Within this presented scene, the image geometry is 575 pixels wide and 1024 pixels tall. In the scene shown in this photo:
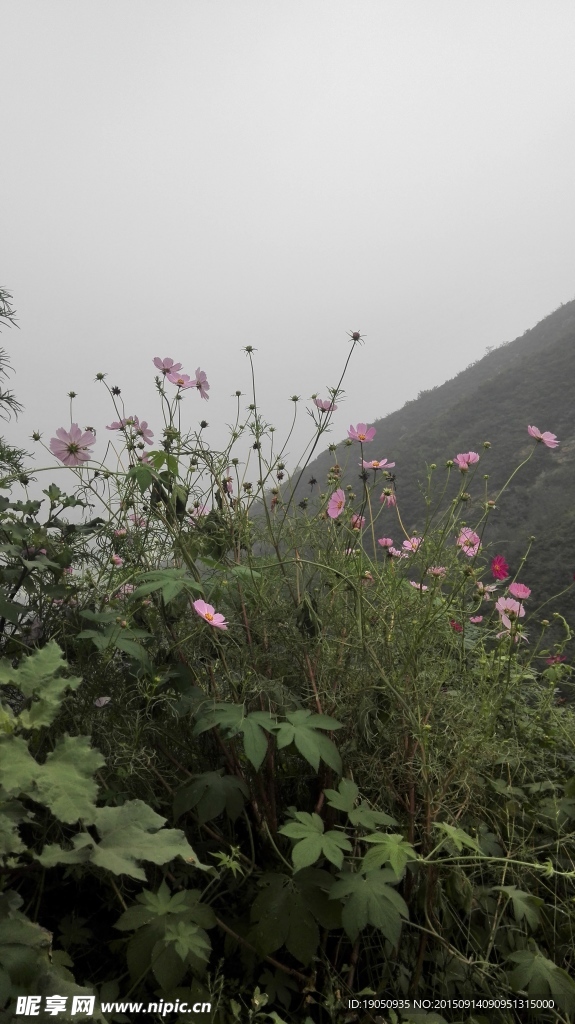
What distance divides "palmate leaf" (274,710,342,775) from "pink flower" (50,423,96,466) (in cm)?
96

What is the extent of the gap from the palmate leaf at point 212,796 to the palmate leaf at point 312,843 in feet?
0.49

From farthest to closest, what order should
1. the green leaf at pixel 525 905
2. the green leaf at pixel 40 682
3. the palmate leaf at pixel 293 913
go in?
the green leaf at pixel 525 905 < the palmate leaf at pixel 293 913 < the green leaf at pixel 40 682

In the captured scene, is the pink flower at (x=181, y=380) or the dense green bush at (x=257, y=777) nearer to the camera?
the dense green bush at (x=257, y=777)

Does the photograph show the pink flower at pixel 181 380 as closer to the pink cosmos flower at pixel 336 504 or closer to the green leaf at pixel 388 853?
the pink cosmos flower at pixel 336 504

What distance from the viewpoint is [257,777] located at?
1.28m

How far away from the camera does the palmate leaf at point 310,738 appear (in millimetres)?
1098

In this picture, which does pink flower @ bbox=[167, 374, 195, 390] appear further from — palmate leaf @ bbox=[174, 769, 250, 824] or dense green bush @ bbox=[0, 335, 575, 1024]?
palmate leaf @ bbox=[174, 769, 250, 824]

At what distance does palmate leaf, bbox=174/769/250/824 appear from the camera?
3.74 feet

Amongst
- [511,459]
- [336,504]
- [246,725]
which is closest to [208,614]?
[246,725]

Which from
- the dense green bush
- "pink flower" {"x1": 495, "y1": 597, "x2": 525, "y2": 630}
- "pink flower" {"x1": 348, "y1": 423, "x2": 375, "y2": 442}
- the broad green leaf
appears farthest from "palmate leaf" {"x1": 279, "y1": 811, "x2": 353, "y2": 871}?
"pink flower" {"x1": 348, "y1": 423, "x2": 375, "y2": 442}

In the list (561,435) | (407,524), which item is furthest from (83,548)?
(561,435)

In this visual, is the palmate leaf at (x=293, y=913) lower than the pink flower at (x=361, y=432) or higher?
lower

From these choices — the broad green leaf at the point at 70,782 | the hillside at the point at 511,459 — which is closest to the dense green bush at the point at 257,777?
the broad green leaf at the point at 70,782

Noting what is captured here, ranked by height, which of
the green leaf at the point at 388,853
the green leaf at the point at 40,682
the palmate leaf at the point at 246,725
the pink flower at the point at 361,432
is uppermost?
the pink flower at the point at 361,432
